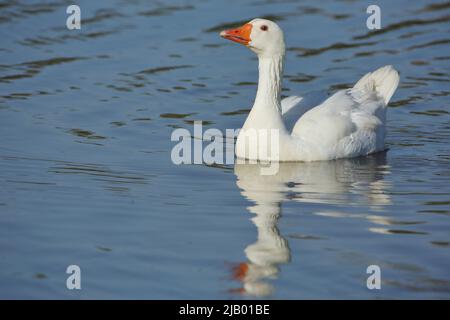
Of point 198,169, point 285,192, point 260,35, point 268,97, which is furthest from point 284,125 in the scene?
point 285,192

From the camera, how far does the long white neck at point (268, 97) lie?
11.8 meters

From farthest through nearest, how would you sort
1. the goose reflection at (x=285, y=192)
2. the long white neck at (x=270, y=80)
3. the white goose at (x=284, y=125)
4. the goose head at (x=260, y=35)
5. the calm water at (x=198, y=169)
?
the long white neck at (x=270, y=80) → the goose head at (x=260, y=35) → the white goose at (x=284, y=125) → the goose reflection at (x=285, y=192) → the calm water at (x=198, y=169)

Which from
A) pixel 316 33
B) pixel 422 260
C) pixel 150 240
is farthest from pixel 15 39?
pixel 422 260

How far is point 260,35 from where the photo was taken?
11.8 meters

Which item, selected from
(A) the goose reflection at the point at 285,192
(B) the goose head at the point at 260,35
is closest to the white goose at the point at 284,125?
(B) the goose head at the point at 260,35

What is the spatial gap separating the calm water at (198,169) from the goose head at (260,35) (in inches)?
58.7

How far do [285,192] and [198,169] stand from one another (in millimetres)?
1365

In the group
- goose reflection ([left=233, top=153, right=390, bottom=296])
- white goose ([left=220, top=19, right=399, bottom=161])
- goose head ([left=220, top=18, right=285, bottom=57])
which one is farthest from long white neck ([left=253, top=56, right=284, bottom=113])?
goose reflection ([left=233, top=153, right=390, bottom=296])

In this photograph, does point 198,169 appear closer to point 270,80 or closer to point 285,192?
point 285,192

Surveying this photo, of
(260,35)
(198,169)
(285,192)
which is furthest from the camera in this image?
(260,35)

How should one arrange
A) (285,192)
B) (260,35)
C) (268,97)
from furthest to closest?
(268,97) < (260,35) < (285,192)

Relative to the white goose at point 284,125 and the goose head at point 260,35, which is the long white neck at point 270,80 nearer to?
the white goose at point 284,125

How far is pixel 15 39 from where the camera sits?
1731 cm
